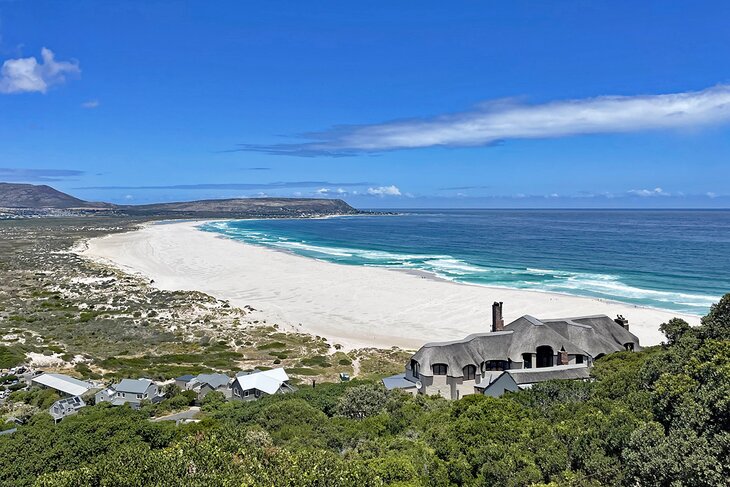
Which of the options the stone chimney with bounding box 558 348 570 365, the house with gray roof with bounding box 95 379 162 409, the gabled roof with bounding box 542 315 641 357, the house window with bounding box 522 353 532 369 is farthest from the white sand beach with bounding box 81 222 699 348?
the house with gray roof with bounding box 95 379 162 409

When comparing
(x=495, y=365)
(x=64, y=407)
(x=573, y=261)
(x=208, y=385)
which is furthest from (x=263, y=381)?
(x=573, y=261)

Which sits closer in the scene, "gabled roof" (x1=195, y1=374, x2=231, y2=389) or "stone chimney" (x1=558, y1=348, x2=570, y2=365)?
"stone chimney" (x1=558, y1=348, x2=570, y2=365)

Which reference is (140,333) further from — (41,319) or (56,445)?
(56,445)

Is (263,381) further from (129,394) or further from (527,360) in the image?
(527,360)

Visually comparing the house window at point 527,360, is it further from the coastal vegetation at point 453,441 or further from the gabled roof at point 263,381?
the gabled roof at point 263,381

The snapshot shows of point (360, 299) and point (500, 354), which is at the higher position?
point (500, 354)

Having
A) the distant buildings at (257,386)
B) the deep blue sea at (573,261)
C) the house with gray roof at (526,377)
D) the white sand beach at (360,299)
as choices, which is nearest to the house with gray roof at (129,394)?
the distant buildings at (257,386)

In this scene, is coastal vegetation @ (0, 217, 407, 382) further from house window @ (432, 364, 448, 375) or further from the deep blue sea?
the deep blue sea

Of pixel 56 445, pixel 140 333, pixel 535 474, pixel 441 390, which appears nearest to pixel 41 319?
pixel 140 333
